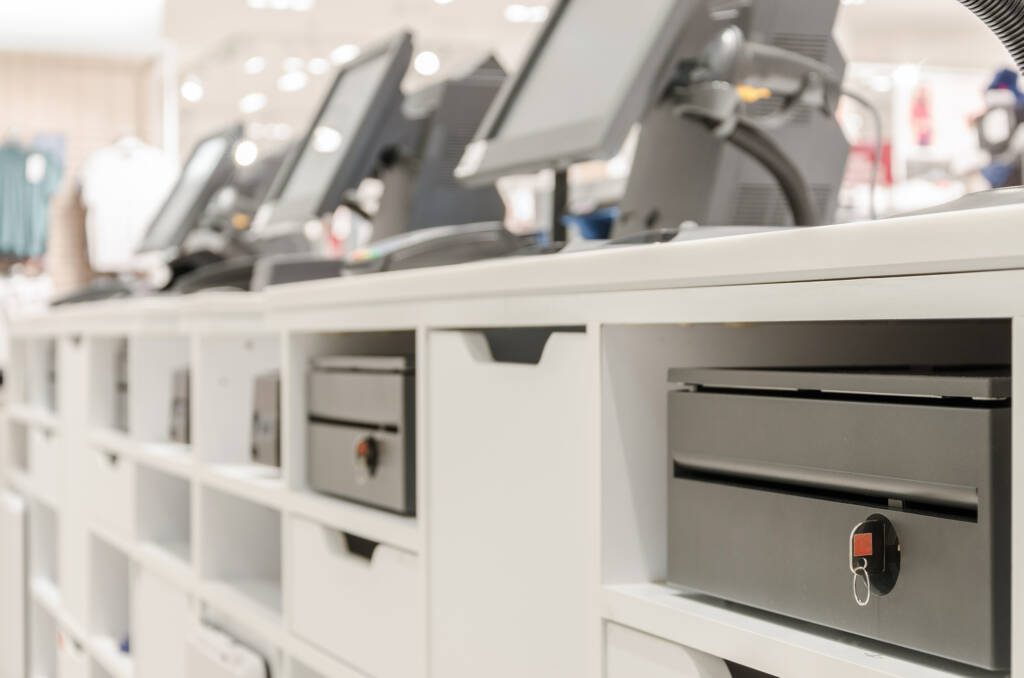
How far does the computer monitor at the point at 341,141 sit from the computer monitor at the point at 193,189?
757 millimetres

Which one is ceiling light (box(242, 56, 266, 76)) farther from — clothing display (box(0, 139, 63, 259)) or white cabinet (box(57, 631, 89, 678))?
white cabinet (box(57, 631, 89, 678))

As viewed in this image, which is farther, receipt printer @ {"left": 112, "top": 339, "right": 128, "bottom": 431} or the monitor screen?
receipt printer @ {"left": 112, "top": 339, "right": 128, "bottom": 431}

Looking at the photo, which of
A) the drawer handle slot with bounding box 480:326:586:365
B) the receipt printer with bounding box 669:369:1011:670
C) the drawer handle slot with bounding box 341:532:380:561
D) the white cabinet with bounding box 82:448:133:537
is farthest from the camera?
the white cabinet with bounding box 82:448:133:537

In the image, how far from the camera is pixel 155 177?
6.79 m

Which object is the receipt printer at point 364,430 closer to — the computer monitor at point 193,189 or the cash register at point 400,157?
the cash register at point 400,157

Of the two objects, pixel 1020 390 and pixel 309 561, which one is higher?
pixel 1020 390

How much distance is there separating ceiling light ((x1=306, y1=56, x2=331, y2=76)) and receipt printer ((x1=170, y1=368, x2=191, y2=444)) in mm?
6364

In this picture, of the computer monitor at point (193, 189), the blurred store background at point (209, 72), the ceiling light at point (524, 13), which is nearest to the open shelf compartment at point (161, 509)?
the computer monitor at point (193, 189)

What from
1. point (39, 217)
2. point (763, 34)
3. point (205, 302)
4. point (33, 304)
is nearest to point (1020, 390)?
point (763, 34)

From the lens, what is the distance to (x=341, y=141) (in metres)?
2.31

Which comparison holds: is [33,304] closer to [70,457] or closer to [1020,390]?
[70,457]

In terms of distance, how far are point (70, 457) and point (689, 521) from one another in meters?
2.32

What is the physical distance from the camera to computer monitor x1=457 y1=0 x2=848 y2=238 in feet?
4.61

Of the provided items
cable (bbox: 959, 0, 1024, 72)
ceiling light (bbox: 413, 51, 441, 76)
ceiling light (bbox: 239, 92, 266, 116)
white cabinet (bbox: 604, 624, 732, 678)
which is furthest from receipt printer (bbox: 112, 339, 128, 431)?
ceiling light (bbox: 239, 92, 266, 116)
